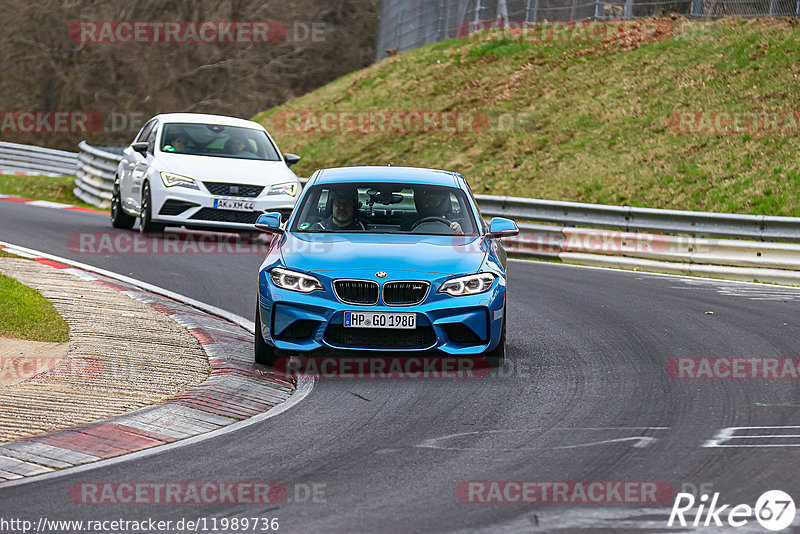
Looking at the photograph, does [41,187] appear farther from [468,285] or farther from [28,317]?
[468,285]

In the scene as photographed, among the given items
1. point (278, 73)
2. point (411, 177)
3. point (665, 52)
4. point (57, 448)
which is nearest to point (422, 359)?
point (411, 177)

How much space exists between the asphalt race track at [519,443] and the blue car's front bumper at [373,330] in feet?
0.94

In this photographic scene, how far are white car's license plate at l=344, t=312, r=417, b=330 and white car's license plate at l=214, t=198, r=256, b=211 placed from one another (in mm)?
8370

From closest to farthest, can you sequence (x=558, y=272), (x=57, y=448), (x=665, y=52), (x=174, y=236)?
(x=57, y=448), (x=558, y=272), (x=174, y=236), (x=665, y=52)

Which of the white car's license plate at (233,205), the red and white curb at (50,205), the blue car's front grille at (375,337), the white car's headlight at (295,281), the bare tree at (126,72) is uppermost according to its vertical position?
the bare tree at (126,72)

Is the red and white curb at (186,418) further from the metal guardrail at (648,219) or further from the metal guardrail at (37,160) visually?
the metal guardrail at (37,160)

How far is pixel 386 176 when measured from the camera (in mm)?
10523

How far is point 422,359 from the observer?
969 cm

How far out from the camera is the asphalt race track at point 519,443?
220 inches

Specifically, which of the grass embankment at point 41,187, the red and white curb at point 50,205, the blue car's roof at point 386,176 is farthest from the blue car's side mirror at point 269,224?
the grass embankment at point 41,187

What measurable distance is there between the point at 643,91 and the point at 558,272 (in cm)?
1310

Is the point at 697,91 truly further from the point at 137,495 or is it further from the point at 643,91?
the point at 137,495

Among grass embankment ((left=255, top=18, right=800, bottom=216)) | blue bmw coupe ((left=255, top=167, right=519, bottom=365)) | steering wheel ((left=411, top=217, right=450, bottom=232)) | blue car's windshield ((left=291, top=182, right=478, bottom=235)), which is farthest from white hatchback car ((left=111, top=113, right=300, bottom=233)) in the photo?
grass embankment ((left=255, top=18, right=800, bottom=216))

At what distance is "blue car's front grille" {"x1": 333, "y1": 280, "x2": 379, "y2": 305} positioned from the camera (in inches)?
350
